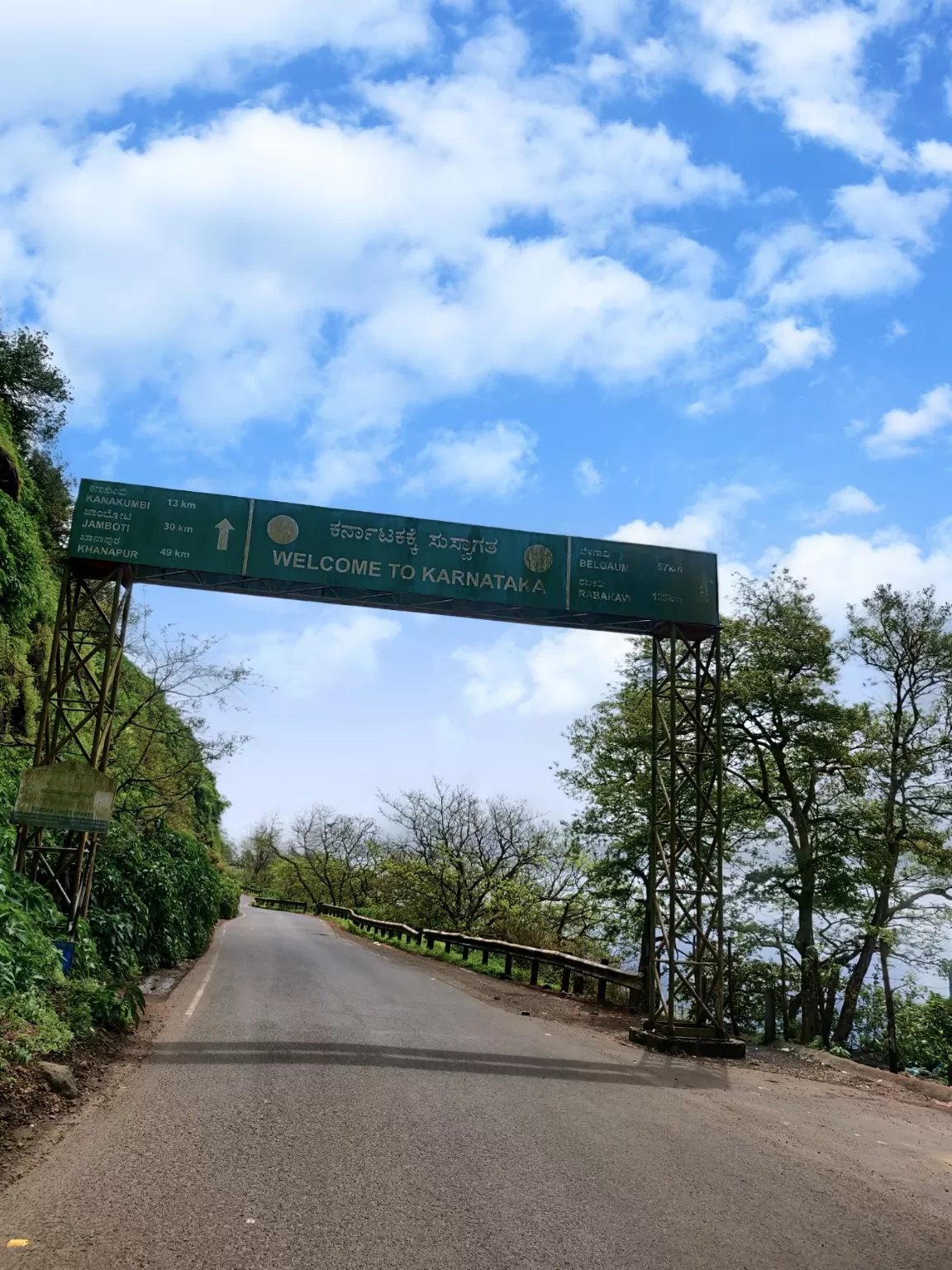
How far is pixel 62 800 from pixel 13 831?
7.34 feet

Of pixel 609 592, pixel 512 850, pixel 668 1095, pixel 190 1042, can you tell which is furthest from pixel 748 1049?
pixel 512 850

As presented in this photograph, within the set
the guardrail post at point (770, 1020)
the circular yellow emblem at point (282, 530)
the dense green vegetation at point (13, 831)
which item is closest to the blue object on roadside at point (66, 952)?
the dense green vegetation at point (13, 831)

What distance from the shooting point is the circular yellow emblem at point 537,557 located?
13.3m

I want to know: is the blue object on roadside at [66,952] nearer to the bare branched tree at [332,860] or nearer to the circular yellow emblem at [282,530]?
the circular yellow emblem at [282,530]

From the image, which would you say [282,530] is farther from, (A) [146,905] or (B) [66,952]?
(A) [146,905]

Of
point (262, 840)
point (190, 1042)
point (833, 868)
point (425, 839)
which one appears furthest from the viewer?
point (262, 840)

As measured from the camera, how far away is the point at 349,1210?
493cm

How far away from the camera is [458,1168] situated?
5820 millimetres

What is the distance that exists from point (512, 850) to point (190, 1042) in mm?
27811

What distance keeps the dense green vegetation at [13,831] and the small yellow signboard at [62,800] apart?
78 cm

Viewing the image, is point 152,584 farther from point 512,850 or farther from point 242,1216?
point 512,850

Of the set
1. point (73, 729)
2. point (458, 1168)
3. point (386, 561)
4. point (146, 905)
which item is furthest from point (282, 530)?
point (458, 1168)

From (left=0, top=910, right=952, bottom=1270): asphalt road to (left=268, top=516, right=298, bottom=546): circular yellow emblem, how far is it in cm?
646

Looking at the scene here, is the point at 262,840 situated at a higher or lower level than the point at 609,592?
lower
